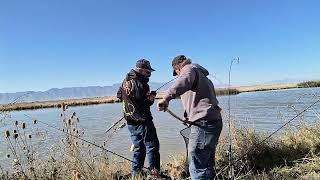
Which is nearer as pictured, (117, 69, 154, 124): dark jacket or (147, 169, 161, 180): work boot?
(147, 169, 161, 180): work boot

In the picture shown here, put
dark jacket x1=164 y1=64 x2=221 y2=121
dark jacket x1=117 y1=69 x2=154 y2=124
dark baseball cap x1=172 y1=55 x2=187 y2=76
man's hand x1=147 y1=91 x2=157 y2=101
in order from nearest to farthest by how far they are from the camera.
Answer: dark jacket x1=164 y1=64 x2=221 y2=121
dark baseball cap x1=172 y1=55 x2=187 y2=76
man's hand x1=147 y1=91 x2=157 y2=101
dark jacket x1=117 y1=69 x2=154 y2=124

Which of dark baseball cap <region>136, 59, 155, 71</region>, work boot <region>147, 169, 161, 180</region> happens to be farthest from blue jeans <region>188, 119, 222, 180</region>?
dark baseball cap <region>136, 59, 155, 71</region>

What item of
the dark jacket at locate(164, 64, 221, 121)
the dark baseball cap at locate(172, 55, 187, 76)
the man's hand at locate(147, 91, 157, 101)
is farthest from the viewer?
the man's hand at locate(147, 91, 157, 101)

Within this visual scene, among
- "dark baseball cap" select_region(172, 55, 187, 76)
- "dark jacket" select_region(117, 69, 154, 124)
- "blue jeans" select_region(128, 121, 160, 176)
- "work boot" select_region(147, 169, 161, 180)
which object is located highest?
"dark baseball cap" select_region(172, 55, 187, 76)

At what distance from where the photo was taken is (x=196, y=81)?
17.0ft

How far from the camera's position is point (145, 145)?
686 centimetres

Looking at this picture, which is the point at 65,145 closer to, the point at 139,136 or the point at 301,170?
the point at 139,136

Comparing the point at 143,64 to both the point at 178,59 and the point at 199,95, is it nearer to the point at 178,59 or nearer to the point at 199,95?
the point at 178,59

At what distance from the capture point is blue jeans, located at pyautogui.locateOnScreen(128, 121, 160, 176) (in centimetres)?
675

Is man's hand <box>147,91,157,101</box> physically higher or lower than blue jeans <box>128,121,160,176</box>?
higher

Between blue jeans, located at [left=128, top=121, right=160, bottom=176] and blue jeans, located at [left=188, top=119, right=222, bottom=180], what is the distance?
4.92ft

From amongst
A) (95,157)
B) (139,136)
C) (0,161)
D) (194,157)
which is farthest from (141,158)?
(0,161)

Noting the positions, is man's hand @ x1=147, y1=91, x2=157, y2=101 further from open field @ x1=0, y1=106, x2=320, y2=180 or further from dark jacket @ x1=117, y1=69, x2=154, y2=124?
open field @ x1=0, y1=106, x2=320, y2=180

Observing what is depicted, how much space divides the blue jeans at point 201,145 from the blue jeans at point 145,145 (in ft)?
4.92
